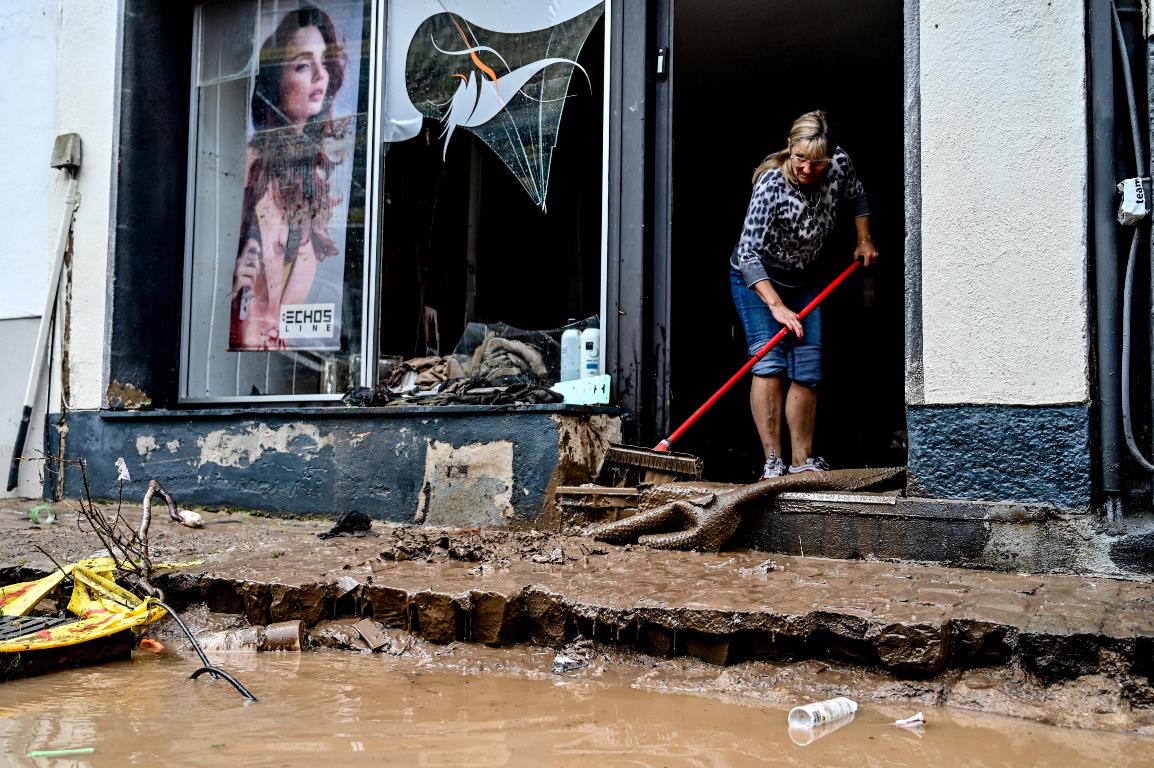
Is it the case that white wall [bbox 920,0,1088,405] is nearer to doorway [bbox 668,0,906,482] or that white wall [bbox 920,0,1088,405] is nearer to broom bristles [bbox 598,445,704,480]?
broom bristles [bbox 598,445,704,480]

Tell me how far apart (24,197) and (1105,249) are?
659 centimetres

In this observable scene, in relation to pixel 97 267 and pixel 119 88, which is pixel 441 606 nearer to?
pixel 97 267

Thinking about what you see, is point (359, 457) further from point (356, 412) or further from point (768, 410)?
point (768, 410)

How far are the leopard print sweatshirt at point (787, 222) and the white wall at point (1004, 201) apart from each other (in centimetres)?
96

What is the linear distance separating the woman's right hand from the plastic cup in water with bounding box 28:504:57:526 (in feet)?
13.5

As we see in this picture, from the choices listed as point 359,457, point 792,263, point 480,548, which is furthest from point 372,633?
point 792,263

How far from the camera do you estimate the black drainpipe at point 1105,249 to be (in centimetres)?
333

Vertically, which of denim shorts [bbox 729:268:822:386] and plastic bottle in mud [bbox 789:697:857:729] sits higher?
denim shorts [bbox 729:268:822:386]

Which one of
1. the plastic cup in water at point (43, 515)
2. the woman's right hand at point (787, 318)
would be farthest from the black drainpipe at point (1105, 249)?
the plastic cup in water at point (43, 515)

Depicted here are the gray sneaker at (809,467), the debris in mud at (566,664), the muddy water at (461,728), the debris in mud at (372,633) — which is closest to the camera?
the muddy water at (461,728)

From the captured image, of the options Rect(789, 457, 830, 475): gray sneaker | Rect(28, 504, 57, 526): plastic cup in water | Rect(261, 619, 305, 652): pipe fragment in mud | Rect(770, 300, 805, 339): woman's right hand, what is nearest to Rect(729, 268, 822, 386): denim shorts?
Rect(770, 300, 805, 339): woman's right hand

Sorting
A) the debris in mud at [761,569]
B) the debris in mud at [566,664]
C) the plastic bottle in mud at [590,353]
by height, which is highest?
the plastic bottle in mud at [590,353]

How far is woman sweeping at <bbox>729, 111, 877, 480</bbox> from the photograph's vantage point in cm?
447

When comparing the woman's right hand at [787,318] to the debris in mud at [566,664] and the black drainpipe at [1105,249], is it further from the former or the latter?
the debris in mud at [566,664]
